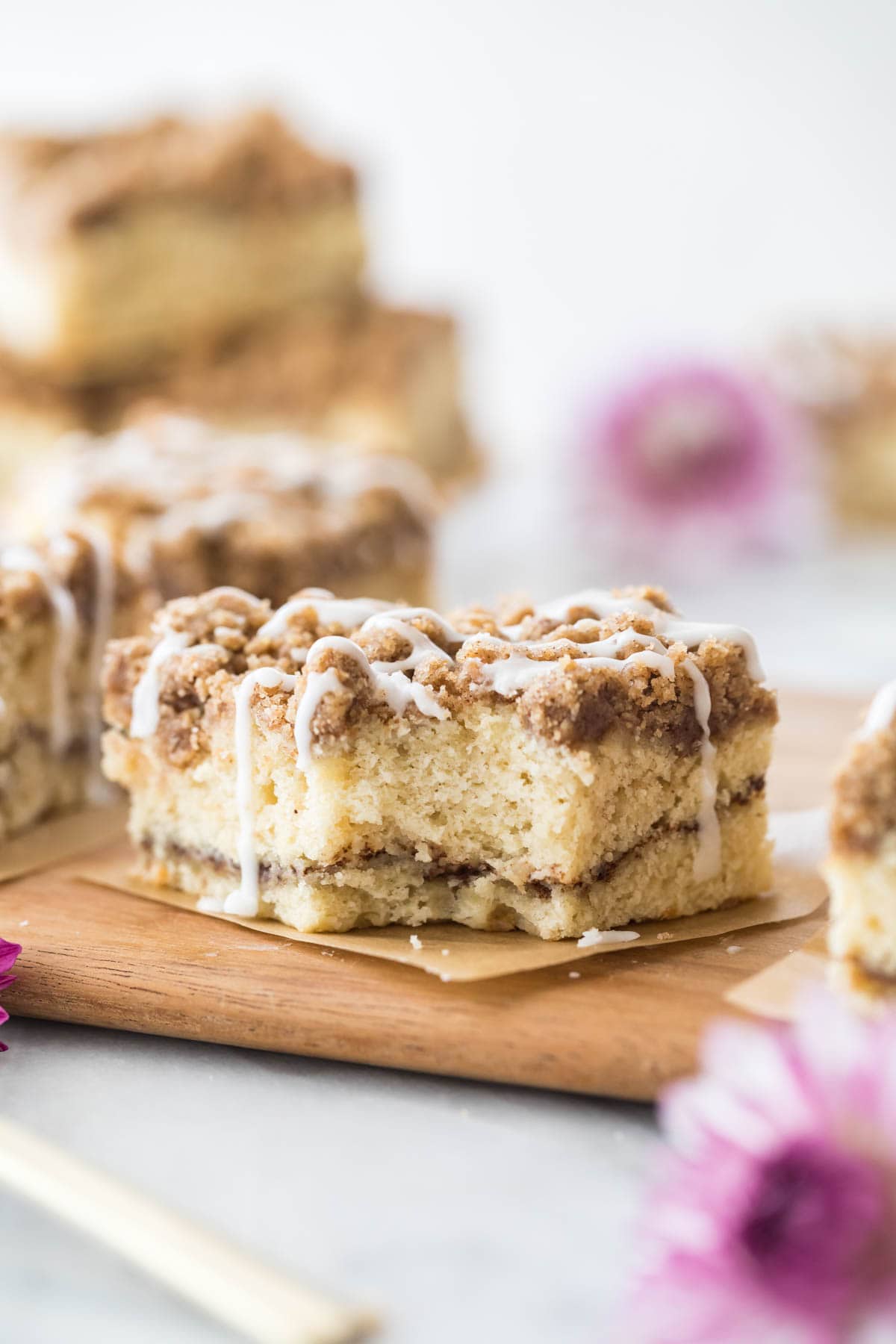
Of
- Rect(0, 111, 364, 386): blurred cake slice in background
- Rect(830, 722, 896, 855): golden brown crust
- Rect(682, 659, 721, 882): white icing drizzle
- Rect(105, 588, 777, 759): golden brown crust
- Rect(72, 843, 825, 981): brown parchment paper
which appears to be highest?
Rect(0, 111, 364, 386): blurred cake slice in background

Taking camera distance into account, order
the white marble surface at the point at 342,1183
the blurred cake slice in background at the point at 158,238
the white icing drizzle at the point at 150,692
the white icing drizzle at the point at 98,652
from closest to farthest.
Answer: the white marble surface at the point at 342,1183 < the white icing drizzle at the point at 150,692 < the white icing drizzle at the point at 98,652 < the blurred cake slice in background at the point at 158,238

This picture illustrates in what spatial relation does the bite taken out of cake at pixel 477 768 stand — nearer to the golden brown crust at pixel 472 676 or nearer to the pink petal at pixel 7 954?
the golden brown crust at pixel 472 676

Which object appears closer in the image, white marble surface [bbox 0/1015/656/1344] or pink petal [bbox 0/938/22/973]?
white marble surface [bbox 0/1015/656/1344]

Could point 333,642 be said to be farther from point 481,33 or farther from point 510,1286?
point 481,33

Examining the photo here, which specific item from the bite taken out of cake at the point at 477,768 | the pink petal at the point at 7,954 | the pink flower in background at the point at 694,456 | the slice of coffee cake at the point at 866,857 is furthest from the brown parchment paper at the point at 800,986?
the pink flower in background at the point at 694,456

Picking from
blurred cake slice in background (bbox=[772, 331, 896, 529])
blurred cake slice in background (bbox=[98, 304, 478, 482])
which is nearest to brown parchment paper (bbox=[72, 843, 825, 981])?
blurred cake slice in background (bbox=[98, 304, 478, 482])

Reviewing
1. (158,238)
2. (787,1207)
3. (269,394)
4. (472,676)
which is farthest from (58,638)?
(158,238)

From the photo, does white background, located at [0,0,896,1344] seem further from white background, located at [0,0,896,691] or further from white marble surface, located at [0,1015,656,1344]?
white marble surface, located at [0,1015,656,1344]
